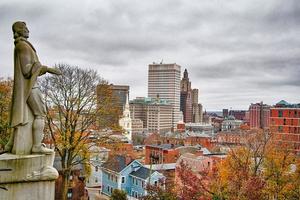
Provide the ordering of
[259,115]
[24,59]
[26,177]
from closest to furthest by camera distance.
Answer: [26,177]
[24,59]
[259,115]

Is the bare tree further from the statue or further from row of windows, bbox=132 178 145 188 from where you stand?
row of windows, bbox=132 178 145 188

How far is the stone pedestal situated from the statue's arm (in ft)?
4.86

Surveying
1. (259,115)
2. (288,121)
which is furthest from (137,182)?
(259,115)

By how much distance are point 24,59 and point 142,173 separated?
39.2 m

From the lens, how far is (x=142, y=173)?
43.9 m

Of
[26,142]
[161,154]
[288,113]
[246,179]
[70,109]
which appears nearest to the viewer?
[26,142]

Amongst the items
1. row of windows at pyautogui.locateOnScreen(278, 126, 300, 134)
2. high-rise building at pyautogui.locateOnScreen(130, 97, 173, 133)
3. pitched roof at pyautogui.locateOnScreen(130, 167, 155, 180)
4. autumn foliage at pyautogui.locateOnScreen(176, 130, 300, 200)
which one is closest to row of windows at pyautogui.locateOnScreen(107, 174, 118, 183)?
pitched roof at pyautogui.locateOnScreen(130, 167, 155, 180)

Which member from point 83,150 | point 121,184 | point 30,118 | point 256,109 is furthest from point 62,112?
point 256,109

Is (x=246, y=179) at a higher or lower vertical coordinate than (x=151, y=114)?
lower

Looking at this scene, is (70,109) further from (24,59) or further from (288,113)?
(288,113)

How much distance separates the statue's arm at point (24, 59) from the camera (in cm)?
600

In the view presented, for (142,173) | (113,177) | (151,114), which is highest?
(151,114)

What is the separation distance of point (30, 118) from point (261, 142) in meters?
27.8

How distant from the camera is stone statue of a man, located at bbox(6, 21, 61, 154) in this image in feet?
19.5
